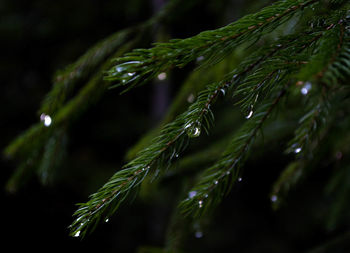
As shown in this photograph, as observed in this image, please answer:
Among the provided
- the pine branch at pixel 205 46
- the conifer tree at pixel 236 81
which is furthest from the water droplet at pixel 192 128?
the pine branch at pixel 205 46

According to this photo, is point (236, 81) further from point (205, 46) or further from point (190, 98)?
point (190, 98)

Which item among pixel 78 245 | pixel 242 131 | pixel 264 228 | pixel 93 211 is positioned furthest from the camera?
pixel 264 228

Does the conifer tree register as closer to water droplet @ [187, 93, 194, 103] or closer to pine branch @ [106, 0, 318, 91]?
pine branch @ [106, 0, 318, 91]

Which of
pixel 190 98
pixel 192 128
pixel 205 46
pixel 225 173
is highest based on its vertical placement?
pixel 205 46

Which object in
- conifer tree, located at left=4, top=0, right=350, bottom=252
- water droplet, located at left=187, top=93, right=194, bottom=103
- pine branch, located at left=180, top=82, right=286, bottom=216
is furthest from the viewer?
water droplet, located at left=187, top=93, right=194, bottom=103

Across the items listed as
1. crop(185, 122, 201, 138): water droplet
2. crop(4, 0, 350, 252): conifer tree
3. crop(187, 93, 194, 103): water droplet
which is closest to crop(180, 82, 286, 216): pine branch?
crop(4, 0, 350, 252): conifer tree

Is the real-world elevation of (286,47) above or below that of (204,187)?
above

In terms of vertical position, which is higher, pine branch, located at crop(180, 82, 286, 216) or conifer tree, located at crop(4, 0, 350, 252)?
conifer tree, located at crop(4, 0, 350, 252)

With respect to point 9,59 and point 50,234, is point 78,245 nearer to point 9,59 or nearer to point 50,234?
point 50,234

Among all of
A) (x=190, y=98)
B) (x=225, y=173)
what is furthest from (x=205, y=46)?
(x=190, y=98)

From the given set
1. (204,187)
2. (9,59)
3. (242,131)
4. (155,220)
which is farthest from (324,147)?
(9,59)

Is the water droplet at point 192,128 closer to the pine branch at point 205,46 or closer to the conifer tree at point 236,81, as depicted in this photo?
the conifer tree at point 236,81
